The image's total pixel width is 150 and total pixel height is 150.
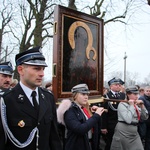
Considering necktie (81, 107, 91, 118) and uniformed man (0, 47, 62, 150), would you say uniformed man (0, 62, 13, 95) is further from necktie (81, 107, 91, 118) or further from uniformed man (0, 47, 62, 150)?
uniformed man (0, 47, 62, 150)

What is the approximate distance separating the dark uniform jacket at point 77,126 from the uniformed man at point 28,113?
2.65 feet

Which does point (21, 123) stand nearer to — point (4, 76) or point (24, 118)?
point (24, 118)

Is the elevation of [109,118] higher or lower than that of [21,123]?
lower

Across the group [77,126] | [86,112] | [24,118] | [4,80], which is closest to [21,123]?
[24,118]

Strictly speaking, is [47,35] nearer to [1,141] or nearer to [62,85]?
[62,85]

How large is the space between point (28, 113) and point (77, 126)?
1.18 meters

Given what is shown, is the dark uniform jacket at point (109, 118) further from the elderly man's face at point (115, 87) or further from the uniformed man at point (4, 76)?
the uniformed man at point (4, 76)

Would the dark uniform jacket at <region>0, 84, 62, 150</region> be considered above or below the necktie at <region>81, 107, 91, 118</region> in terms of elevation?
above

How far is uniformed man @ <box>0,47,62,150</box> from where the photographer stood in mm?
1999

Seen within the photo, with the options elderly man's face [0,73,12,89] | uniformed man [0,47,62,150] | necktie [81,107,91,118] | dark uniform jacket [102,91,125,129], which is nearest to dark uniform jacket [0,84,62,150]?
uniformed man [0,47,62,150]

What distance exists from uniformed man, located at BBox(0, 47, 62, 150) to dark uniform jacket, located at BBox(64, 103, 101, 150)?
2.65 ft

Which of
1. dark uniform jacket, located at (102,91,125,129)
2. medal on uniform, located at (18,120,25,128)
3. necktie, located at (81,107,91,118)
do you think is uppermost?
medal on uniform, located at (18,120,25,128)

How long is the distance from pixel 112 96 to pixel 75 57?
194 centimetres

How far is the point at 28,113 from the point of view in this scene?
2037 millimetres
